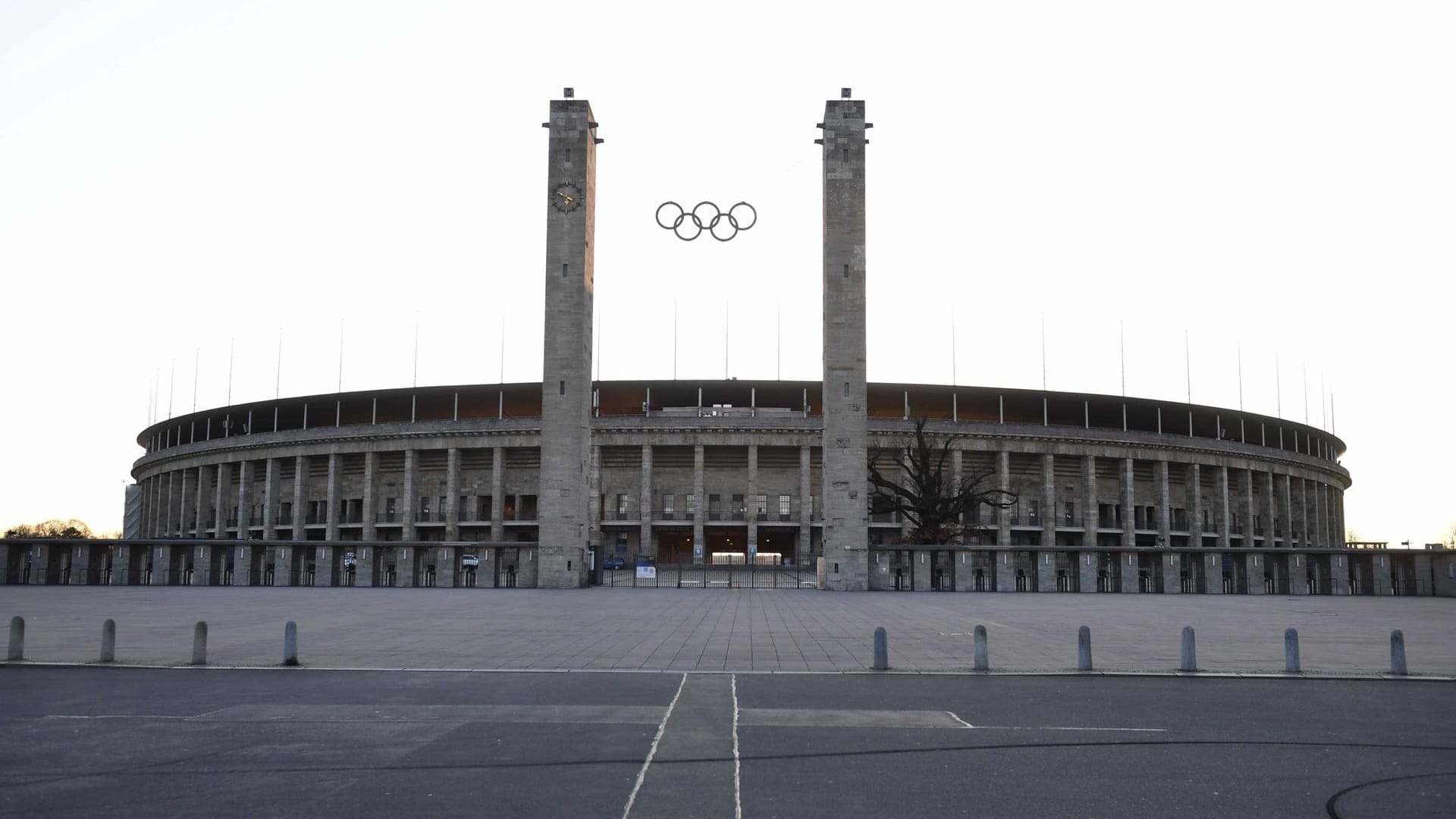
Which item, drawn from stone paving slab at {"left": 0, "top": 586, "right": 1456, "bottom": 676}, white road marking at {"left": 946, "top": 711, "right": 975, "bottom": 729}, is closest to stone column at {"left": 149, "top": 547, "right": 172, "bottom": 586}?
stone paving slab at {"left": 0, "top": 586, "right": 1456, "bottom": 676}

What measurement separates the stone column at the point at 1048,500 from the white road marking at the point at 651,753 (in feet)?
257

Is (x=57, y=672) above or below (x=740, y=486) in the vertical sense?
below

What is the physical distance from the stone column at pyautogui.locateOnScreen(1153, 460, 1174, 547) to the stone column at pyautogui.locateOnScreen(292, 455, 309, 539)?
232 feet

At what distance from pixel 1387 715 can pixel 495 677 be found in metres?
11.3

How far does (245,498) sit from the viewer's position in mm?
93000

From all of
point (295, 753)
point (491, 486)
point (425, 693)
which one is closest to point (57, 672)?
point (425, 693)

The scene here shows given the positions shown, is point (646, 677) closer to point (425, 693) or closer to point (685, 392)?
point (425, 693)

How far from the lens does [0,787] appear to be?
8.58m

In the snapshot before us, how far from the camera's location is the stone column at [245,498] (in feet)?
305

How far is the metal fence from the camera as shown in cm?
4944

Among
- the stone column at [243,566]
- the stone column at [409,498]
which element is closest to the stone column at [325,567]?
the stone column at [243,566]

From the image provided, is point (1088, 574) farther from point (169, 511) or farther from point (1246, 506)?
point (169, 511)

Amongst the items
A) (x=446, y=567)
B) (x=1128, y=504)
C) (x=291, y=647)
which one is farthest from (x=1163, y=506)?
(x=291, y=647)

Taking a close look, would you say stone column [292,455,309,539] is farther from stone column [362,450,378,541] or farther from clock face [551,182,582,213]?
clock face [551,182,582,213]
